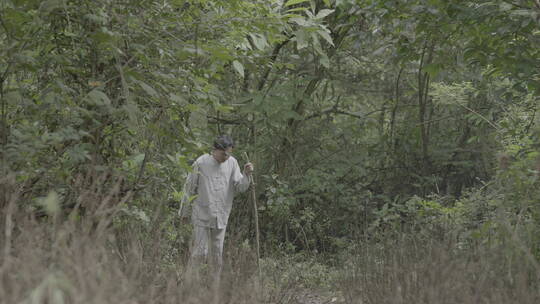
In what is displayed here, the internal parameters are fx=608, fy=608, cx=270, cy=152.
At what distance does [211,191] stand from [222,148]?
1.90 ft

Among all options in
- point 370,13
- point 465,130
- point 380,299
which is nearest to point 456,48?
point 370,13

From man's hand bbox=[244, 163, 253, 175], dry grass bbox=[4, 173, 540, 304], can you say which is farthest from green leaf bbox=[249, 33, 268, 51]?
man's hand bbox=[244, 163, 253, 175]

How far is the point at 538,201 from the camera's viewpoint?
15.6 feet

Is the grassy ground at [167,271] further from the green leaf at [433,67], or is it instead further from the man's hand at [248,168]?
the man's hand at [248,168]

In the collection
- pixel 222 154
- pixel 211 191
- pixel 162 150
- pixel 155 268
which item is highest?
pixel 162 150

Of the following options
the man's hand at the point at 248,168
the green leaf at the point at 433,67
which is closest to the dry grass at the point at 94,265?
the man's hand at the point at 248,168

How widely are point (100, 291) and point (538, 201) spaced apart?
12.1 ft

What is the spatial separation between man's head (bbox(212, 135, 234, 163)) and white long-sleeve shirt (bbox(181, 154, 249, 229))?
118 millimetres

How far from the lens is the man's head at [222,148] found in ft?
25.1

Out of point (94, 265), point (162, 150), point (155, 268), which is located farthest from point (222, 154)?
point (94, 265)

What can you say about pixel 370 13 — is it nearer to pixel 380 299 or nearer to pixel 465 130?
pixel 380 299

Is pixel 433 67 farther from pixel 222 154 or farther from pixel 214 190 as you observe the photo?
pixel 214 190

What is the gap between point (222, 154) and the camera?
25.4 ft

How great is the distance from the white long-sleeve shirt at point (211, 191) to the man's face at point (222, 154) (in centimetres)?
10
